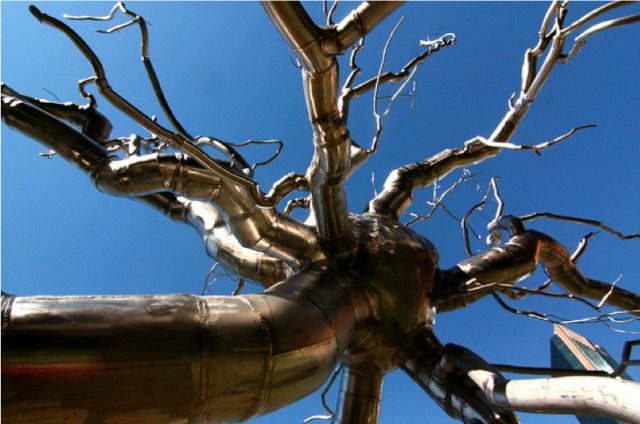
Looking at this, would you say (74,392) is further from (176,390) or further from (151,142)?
(151,142)

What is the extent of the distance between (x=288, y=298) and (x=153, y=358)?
0.93 metres

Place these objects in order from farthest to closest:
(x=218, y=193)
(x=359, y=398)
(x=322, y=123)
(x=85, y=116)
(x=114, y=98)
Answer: (x=85, y=116)
(x=359, y=398)
(x=218, y=193)
(x=322, y=123)
(x=114, y=98)

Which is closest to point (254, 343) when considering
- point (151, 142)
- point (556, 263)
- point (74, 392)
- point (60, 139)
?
Result: point (74, 392)

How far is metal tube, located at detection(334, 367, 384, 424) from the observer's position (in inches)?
135

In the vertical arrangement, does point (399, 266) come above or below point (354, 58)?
below

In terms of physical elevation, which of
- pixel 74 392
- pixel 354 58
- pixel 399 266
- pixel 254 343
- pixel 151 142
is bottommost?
pixel 74 392

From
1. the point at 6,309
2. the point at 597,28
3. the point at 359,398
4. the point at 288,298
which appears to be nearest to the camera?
the point at 6,309

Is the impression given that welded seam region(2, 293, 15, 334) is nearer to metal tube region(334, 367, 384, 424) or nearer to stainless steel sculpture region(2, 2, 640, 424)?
stainless steel sculpture region(2, 2, 640, 424)

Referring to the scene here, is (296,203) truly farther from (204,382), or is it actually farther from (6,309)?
(6,309)

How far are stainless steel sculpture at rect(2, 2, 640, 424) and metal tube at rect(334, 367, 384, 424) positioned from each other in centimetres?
1

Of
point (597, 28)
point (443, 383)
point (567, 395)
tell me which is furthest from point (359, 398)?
point (597, 28)

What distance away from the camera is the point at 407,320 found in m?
3.45

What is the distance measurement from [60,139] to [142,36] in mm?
1167

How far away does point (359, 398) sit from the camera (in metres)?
3.49
